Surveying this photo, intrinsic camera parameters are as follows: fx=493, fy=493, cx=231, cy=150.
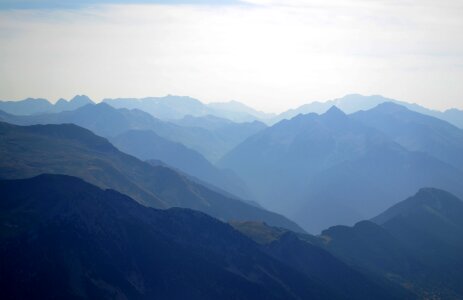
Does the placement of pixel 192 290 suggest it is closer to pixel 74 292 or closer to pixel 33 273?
pixel 74 292

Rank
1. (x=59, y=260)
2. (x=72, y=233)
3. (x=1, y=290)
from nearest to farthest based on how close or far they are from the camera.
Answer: (x=1, y=290), (x=59, y=260), (x=72, y=233)

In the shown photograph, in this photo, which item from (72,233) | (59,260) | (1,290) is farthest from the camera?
(72,233)

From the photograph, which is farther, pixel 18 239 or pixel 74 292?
pixel 18 239

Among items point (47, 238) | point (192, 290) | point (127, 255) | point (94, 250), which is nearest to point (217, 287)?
point (192, 290)

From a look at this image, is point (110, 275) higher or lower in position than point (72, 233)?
lower

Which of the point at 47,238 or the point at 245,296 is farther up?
the point at 47,238

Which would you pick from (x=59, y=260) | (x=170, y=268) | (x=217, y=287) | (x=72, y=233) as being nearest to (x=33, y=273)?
(x=59, y=260)

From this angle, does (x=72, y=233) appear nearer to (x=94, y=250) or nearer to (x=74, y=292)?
(x=94, y=250)

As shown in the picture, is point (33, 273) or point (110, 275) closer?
point (33, 273)
